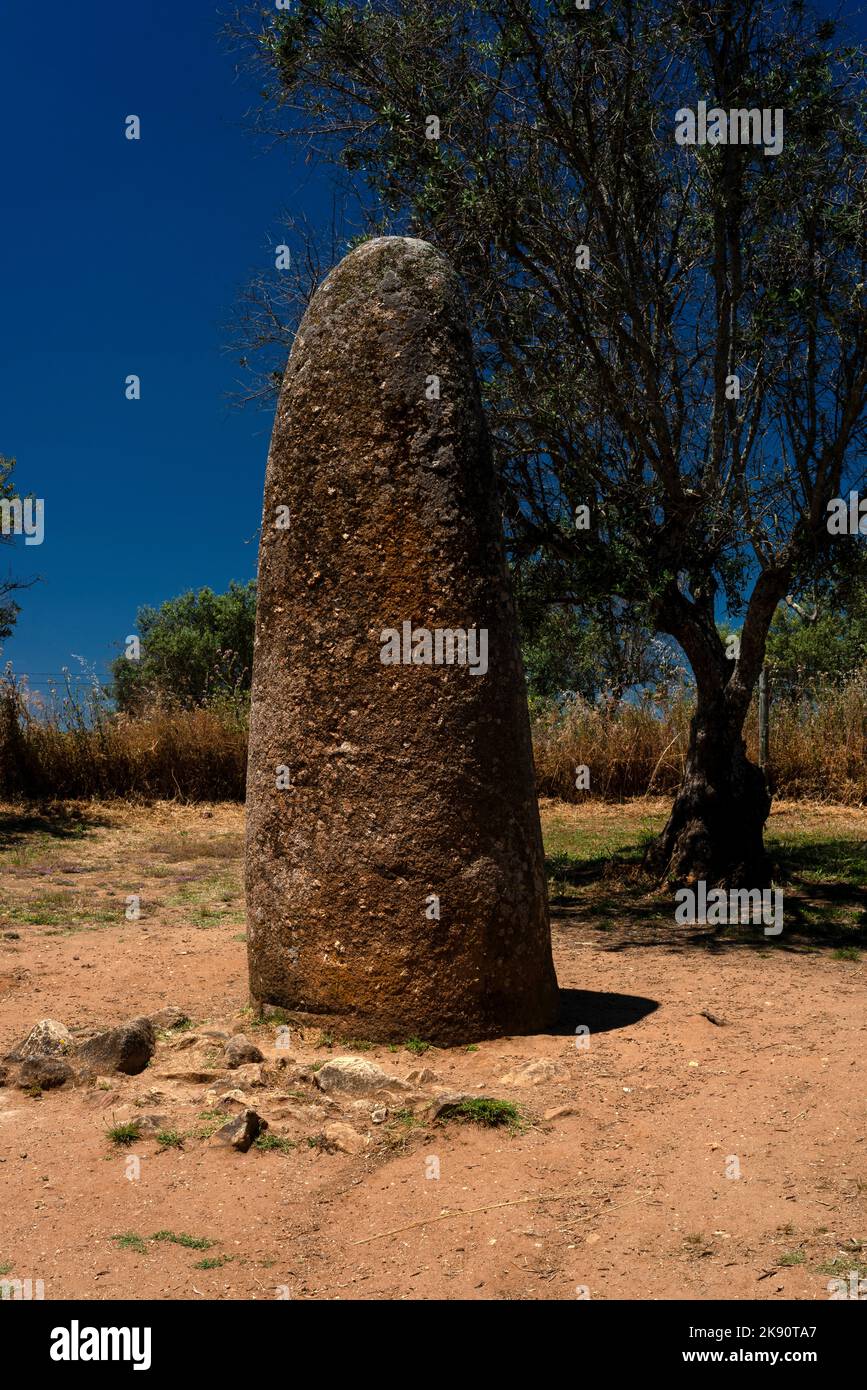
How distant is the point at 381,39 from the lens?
9516mm

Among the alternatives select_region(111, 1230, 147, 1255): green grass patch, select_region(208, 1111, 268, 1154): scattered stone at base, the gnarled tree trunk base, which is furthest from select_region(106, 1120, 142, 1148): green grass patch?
the gnarled tree trunk base

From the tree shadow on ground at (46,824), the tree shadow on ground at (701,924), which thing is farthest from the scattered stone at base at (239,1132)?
the tree shadow on ground at (46,824)

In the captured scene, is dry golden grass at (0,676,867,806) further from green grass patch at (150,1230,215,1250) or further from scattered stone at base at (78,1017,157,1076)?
green grass patch at (150,1230,215,1250)

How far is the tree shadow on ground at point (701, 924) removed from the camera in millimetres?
8680

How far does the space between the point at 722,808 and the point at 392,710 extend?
5787mm

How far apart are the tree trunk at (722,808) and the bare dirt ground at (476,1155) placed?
2.76m

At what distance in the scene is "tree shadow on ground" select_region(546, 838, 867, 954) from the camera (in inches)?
342

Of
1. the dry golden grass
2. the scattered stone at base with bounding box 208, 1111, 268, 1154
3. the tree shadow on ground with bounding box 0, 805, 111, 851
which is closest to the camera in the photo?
the scattered stone at base with bounding box 208, 1111, 268, 1154

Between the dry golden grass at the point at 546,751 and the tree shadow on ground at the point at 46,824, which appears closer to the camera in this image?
the tree shadow on ground at the point at 46,824

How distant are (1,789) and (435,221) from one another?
9.65m

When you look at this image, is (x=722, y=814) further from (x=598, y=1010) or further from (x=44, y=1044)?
(x=44, y=1044)

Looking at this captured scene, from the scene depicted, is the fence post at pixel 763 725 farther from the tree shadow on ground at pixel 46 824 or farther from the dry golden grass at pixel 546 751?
the tree shadow on ground at pixel 46 824

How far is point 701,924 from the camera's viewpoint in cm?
935

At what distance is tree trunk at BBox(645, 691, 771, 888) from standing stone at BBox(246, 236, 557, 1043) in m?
4.86
